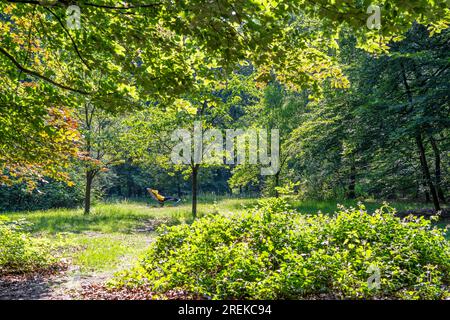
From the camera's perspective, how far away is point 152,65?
6.32 m

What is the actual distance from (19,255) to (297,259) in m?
5.70

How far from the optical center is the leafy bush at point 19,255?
25.1 feet

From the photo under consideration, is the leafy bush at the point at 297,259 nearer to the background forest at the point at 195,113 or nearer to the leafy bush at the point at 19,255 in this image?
the background forest at the point at 195,113

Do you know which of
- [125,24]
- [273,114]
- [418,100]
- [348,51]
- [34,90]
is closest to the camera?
[125,24]

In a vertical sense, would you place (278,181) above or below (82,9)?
below

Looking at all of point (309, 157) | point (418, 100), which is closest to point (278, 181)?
point (309, 157)

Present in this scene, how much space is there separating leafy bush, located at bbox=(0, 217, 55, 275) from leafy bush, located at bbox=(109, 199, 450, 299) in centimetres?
254

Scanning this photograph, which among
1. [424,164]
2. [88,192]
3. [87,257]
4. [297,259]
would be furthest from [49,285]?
[424,164]

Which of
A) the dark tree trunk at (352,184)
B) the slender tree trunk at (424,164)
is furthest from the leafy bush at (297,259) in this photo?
the dark tree trunk at (352,184)

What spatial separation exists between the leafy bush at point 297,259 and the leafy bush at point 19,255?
2.54m

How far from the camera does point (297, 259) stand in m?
5.21
